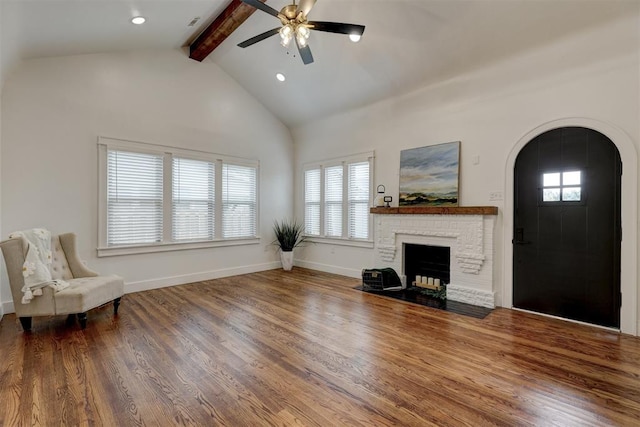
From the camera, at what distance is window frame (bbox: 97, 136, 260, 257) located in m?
4.58

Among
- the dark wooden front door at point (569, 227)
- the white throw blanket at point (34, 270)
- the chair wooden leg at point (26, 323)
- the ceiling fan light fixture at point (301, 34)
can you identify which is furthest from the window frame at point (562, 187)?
the chair wooden leg at point (26, 323)

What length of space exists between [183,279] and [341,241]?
3.07 metres

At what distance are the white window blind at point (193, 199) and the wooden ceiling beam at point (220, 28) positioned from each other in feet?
6.27

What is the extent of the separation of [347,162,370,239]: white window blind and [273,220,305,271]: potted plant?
4.41 ft

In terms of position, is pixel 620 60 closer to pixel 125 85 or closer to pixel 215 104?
pixel 215 104

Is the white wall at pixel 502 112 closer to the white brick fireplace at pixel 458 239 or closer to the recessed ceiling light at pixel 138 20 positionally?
the white brick fireplace at pixel 458 239

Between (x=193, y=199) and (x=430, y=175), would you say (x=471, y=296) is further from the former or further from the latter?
(x=193, y=199)

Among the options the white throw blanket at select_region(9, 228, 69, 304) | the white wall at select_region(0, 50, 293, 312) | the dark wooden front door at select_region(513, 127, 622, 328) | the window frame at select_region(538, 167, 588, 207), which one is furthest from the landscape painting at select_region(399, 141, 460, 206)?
the white throw blanket at select_region(9, 228, 69, 304)

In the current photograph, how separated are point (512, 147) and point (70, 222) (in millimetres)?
6242

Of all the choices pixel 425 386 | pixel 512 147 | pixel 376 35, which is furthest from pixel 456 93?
pixel 425 386

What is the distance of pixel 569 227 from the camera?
367 centimetres

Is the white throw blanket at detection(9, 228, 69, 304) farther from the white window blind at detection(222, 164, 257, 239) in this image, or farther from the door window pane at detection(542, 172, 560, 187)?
the door window pane at detection(542, 172, 560, 187)

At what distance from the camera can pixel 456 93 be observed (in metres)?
4.58

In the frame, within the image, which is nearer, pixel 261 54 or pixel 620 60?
pixel 620 60
